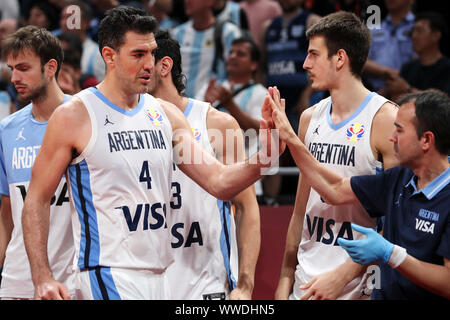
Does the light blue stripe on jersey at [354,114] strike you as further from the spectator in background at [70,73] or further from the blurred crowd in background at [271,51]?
the spectator in background at [70,73]

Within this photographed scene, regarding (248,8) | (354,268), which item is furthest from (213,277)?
(248,8)

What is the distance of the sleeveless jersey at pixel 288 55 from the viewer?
7922 millimetres

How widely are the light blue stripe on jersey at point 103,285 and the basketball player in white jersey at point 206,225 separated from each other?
0.88 m

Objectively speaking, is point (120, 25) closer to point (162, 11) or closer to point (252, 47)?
point (252, 47)

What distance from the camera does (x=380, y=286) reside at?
4.11 metres

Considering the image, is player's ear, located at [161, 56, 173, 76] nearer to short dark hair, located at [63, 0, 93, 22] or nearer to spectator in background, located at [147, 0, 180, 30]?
short dark hair, located at [63, 0, 93, 22]

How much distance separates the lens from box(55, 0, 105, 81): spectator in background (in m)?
8.17

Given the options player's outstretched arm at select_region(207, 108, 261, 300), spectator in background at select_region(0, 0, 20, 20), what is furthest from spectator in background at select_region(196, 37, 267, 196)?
spectator in background at select_region(0, 0, 20, 20)

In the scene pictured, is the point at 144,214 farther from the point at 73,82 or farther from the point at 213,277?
the point at 73,82

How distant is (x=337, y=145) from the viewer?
4570 millimetres

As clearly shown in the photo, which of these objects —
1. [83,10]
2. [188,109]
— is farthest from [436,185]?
[83,10]

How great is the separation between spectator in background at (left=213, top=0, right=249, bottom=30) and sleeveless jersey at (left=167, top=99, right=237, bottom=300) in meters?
3.74

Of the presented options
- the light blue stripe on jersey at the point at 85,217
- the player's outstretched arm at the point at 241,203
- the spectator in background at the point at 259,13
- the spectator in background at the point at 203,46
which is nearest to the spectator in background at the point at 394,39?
the spectator in background at the point at 259,13
